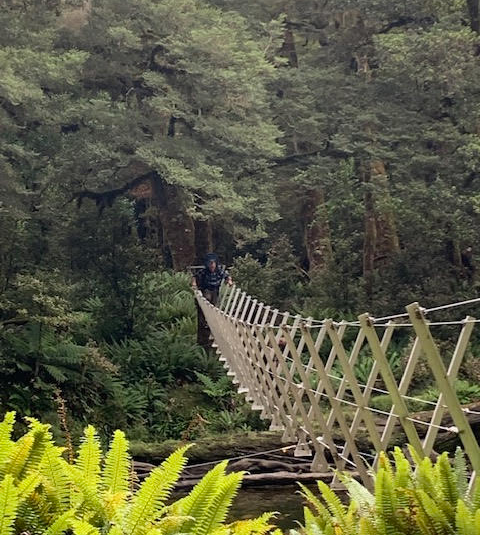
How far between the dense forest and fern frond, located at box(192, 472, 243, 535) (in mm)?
7628

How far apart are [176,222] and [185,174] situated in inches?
105

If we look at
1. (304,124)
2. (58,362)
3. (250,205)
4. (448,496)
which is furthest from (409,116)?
(448,496)

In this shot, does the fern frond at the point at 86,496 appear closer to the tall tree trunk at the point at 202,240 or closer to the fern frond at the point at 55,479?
the fern frond at the point at 55,479

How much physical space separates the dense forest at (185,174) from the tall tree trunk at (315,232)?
2.57 feet

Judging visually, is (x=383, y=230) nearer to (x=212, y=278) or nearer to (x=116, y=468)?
(x=212, y=278)

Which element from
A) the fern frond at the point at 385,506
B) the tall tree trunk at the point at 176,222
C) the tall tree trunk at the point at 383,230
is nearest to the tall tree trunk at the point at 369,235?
the tall tree trunk at the point at 383,230

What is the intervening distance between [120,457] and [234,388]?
9056 mm

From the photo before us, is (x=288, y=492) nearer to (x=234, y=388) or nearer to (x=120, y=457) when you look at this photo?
(x=234, y=388)

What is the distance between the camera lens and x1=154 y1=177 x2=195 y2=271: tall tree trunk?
1152cm

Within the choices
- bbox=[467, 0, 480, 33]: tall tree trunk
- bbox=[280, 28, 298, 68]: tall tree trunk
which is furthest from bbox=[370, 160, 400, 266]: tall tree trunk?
bbox=[280, 28, 298, 68]: tall tree trunk

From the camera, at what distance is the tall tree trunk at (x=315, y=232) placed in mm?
13516

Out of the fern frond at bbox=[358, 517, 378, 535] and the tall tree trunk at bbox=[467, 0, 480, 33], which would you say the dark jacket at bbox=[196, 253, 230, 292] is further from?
the fern frond at bbox=[358, 517, 378, 535]

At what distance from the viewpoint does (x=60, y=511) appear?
4.91 feet

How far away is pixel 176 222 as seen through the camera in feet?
40.8
